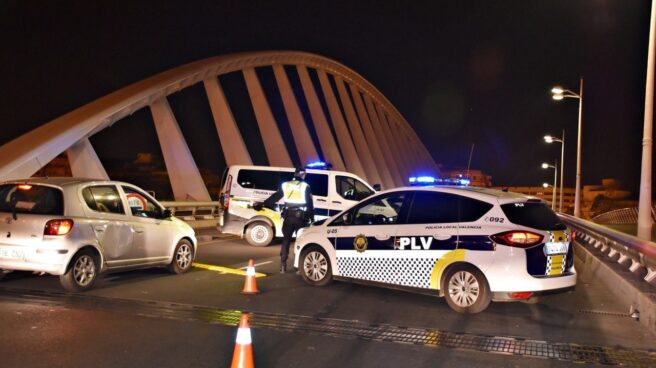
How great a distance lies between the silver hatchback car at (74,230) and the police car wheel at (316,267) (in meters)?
2.42

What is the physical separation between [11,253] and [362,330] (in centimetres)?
497

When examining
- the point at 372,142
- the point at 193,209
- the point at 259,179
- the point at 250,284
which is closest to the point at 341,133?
the point at 372,142

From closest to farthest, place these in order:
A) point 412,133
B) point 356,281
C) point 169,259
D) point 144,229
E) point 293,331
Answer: point 293,331
point 356,281
point 144,229
point 169,259
point 412,133

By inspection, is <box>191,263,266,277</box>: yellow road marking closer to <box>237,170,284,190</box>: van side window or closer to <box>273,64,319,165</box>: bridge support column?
<box>237,170,284,190</box>: van side window

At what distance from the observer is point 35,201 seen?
8328mm

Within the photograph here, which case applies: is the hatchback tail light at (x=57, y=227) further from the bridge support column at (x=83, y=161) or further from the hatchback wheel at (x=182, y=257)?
the bridge support column at (x=83, y=161)

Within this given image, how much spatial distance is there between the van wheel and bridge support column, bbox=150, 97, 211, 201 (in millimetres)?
9748

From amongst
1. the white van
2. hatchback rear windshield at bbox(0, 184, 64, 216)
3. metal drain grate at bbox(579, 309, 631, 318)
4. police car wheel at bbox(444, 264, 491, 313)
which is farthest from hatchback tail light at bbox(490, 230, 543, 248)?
the white van

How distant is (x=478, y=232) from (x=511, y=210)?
0.53 m

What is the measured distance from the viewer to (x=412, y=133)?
249ft

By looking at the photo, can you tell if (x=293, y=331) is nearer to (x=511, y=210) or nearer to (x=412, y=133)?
(x=511, y=210)

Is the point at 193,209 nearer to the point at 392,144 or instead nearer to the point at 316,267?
the point at 316,267

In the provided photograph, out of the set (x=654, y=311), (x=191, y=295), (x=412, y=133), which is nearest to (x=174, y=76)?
(x=191, y=295)

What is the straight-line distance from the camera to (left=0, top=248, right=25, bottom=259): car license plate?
314 inches
